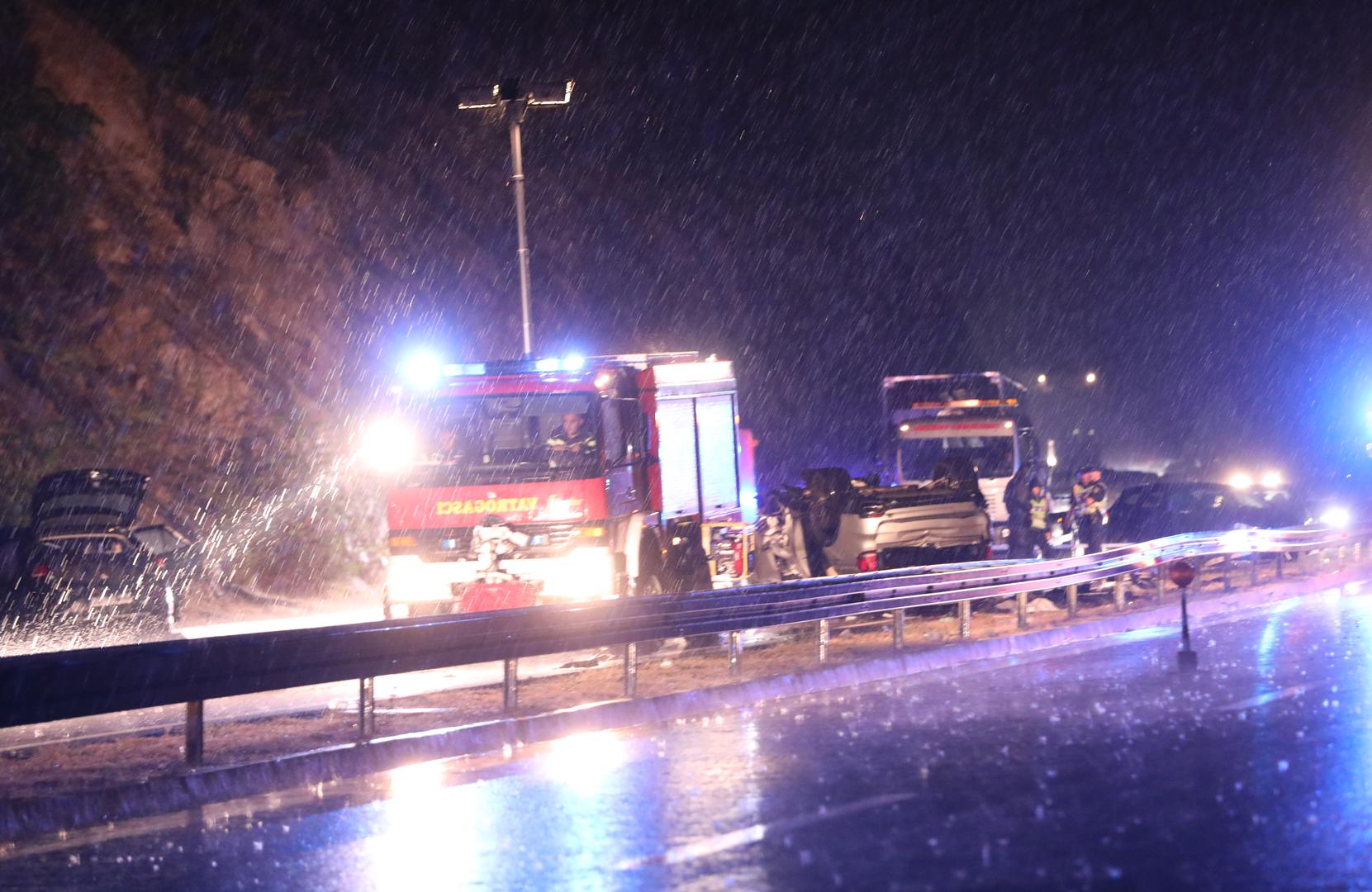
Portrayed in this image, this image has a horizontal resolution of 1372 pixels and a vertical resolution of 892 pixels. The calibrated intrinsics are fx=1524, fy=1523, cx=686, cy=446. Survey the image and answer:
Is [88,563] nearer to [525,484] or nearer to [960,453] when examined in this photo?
[525,484]

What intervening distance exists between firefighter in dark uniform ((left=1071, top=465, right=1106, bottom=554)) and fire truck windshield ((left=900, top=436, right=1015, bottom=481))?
6.80 m

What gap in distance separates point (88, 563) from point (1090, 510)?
14.2 m

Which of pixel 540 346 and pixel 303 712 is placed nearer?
pixel 303 712

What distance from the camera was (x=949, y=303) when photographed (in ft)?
238

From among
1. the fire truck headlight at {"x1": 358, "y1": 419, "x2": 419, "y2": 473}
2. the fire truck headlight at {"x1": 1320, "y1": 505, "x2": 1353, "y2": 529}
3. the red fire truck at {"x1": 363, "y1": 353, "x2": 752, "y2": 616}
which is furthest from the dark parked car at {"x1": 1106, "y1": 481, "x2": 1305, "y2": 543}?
the fire truck headlight at {"x1": 358, "y1": 419, "x2": 419, "y2": 473}

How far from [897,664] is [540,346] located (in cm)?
2629

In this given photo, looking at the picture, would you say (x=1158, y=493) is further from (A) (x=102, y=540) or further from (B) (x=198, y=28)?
(B) (x=198, y=28)

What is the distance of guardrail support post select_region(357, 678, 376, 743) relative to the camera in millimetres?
10117

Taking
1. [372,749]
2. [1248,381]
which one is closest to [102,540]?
[372,749]

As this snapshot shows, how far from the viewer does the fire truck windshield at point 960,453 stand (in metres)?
30.1

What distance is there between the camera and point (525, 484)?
1581 cm

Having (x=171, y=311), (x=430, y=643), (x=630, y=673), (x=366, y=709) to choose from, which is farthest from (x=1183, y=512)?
(x=366, y=709)

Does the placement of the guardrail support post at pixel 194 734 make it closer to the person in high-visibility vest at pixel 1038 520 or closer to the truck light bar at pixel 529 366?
the truck light bar at pixel 529 366

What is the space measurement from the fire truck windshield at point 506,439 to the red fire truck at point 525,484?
1cm
